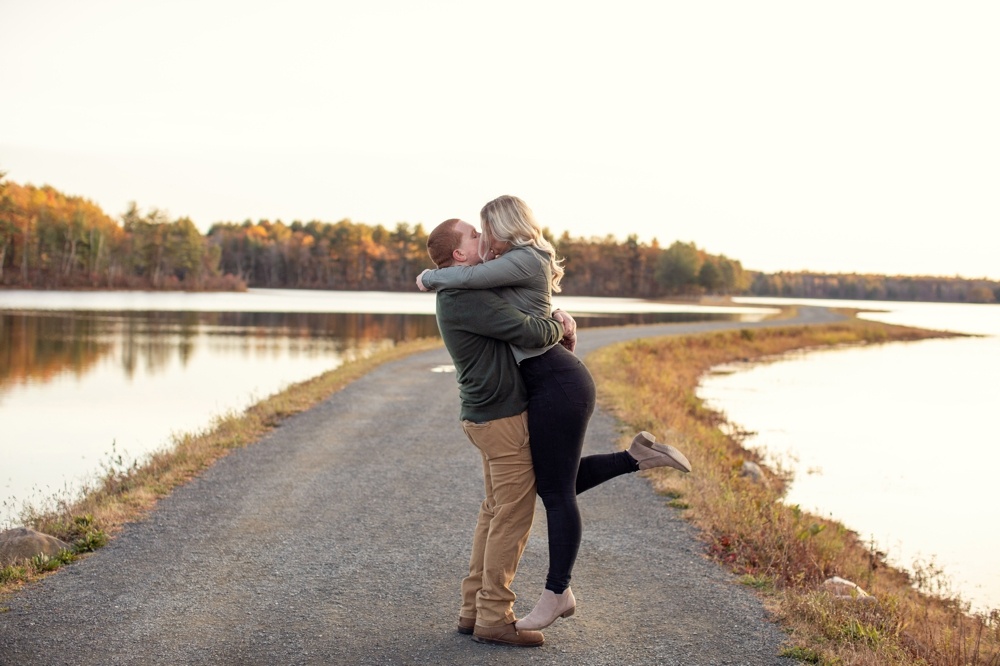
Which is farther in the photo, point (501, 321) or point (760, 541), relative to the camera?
point (760, 541)

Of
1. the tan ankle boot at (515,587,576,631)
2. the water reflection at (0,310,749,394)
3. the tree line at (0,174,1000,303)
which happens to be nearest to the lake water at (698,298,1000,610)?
the tan ankle boot at (515,587,576,631)

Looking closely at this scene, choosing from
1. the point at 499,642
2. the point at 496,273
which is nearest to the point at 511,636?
the point at 499,642

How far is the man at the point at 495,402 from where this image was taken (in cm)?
405

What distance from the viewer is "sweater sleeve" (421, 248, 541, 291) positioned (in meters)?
3.97

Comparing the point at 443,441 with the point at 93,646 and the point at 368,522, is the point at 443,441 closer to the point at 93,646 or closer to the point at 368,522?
the point at 368,522

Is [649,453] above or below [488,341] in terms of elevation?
below

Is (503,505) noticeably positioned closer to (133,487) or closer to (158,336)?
(133,487)

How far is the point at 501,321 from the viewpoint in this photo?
400 centimetres

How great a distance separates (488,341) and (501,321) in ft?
0.59

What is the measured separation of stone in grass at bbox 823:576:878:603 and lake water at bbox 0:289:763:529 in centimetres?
711

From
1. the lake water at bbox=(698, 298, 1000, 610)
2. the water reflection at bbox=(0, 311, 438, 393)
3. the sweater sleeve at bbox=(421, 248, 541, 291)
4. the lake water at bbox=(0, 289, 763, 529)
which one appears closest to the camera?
the sweater sleeve at bbox=(421, 248, 541, 291)

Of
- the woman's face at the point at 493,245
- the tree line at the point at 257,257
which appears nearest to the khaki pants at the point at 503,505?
the woman's face at the point at 493,245

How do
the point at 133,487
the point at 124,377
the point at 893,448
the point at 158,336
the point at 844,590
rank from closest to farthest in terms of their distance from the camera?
the point at 844,590 < the point at 133,487 < the point at 893,448 < the point at 124,377 < the point at 158,336

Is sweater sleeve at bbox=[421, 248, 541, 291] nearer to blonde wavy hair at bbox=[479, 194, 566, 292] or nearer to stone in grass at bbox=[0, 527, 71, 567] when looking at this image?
blonde wavy hair at bbox=[479, 194, 566, 292]
